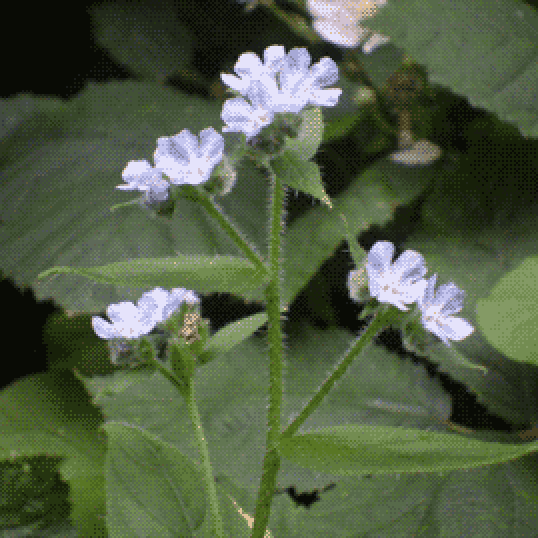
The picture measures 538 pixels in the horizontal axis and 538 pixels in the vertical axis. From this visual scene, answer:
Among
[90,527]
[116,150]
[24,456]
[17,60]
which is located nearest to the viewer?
[90,527]

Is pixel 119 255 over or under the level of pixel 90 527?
over

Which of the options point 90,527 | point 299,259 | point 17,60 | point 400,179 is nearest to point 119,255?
point 299,259

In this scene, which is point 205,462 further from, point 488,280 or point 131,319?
point 488,280

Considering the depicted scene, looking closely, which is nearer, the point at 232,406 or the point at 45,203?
the point at 232,406

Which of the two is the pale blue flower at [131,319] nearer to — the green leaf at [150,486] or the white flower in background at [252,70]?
the green leaf at [150,486]

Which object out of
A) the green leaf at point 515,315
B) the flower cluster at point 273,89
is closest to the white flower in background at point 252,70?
the flower cluster at point 273,89

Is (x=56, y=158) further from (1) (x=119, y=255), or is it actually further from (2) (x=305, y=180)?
(2) (x=305, y=180)
